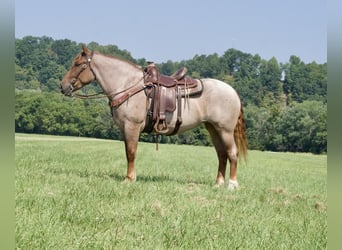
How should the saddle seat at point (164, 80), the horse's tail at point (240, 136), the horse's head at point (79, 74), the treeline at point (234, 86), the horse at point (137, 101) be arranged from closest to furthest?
the horse at point (137, 101), the saddle seat at point (164, 80), the horse's head at point (79, 74), the horse's tail at point (240, 136), the treeline at point (234, 86)

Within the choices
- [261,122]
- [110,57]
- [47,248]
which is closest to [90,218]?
[47,248]

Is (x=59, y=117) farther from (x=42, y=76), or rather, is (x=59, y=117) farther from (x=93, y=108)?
(x=42, y=76)

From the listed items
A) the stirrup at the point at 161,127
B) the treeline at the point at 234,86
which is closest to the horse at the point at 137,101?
the stirrup at the point at 161,127

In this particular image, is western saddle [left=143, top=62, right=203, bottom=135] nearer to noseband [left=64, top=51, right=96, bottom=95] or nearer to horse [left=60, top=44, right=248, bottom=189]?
horse [left=60, top=44, right=248, bottom=189]

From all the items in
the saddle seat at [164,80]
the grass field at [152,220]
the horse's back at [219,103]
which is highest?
the saddle seat at [164,80]

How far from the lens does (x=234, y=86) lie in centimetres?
12456

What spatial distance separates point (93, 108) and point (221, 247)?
210ft

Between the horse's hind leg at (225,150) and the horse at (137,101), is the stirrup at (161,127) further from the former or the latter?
the horse's hind leg at (225,150)

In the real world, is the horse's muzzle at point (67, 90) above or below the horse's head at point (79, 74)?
below

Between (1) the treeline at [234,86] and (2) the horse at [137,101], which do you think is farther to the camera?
(1) the treeline at [234,86]

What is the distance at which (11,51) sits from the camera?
1.55 meters

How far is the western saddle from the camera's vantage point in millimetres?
7777

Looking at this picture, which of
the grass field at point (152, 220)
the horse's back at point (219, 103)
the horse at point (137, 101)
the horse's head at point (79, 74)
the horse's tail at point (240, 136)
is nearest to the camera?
the grass field at point (152, 220)

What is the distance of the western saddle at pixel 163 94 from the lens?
7777 mm
